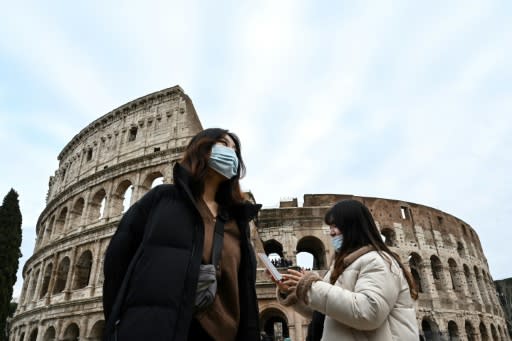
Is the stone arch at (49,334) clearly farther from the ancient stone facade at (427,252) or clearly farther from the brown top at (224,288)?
the brown top at (224,288)

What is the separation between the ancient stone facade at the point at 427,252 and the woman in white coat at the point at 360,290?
14.2m

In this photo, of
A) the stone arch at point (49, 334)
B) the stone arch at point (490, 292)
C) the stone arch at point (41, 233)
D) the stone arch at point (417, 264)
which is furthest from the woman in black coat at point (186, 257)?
the stone arch at point (490, 292)

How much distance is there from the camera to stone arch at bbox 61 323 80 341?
16.0 metres

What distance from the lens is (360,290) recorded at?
6.32 ft

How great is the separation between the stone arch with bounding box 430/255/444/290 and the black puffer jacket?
22.8 metres

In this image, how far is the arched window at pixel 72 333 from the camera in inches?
631

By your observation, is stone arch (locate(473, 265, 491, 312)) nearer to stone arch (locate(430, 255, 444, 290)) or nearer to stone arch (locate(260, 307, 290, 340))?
stone arch (locate(430, 255, 444, 290))

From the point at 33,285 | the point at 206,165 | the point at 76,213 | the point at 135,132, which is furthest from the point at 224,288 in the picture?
the point at 33,285

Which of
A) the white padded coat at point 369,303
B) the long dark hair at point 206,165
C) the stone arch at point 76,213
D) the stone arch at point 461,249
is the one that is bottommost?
the white padded coat at point 369,303

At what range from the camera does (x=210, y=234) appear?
1.89 metres

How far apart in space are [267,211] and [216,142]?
656 inches

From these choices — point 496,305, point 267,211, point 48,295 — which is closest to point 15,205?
point 48,295

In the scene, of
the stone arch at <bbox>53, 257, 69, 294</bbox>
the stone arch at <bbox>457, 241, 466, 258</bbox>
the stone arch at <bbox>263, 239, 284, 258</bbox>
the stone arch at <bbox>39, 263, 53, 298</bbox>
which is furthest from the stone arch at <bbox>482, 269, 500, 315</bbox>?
the stone arch at <bbox>39, 263, 53, 298</bbox>

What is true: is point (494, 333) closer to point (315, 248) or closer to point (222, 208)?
point (315, 248)
